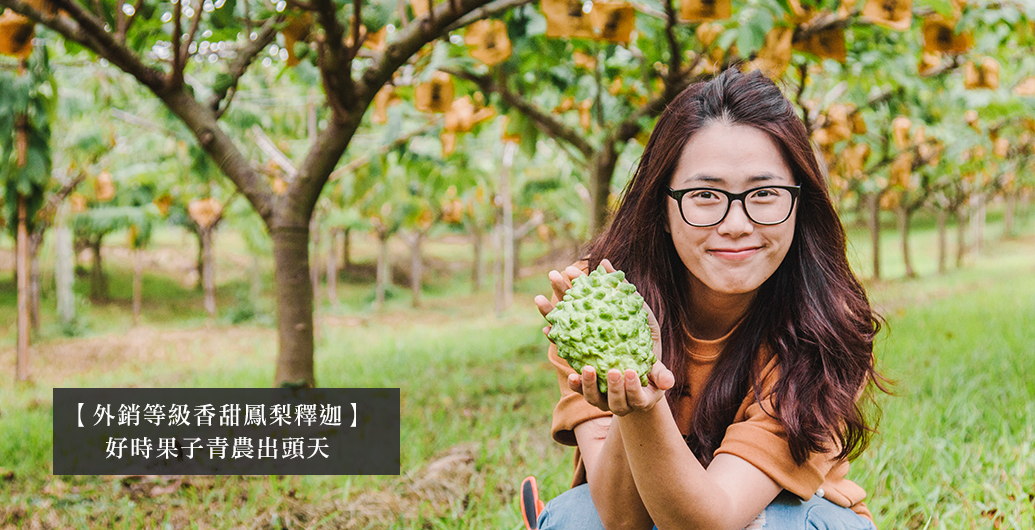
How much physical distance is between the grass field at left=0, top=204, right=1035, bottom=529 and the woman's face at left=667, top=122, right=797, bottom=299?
0.49m

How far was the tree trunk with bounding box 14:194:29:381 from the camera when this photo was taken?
4074 millimetres

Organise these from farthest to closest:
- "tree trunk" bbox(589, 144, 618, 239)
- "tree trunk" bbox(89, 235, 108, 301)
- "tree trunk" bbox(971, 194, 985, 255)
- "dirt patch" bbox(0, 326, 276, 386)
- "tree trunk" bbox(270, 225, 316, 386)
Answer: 1. "tree trunk" bbox(971, 194, 985, 255)
2. "tree trunk" bbox(89, 235, 108, 301)
3. "dirt patch" bbox(0, 326, 276, 386)
4. "tree trunk" bbox(589, 144, 618, 239)
5. "tree trunk" bbox(270, 225, 316, 386)

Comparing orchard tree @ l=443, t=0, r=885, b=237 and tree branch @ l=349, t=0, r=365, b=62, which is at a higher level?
orchard tree @ l=443, t=0, r=885, b=237

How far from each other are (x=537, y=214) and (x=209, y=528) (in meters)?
15.4

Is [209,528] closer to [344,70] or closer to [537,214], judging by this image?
[344,70]

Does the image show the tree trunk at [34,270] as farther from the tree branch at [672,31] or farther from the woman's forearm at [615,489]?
the woman's forearm at [615,489]

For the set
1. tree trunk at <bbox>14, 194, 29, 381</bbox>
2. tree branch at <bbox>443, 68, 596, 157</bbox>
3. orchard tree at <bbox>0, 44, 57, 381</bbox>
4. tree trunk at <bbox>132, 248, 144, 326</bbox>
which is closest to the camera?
tree branch at <bbox>443, 68, 596, 157</bbox>

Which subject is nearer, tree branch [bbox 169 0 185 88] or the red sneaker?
the red sneaker

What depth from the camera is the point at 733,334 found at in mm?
1315

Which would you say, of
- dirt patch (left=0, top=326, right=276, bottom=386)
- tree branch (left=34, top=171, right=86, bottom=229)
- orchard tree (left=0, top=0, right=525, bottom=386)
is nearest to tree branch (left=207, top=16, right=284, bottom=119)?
orchard tree (left=0, top=0, right=525, bottom=386)

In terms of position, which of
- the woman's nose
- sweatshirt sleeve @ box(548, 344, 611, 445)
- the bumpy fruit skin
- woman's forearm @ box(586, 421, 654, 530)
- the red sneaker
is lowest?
the red sneaker

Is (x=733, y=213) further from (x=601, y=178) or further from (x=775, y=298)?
(x=601, y=178)

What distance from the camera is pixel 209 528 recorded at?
6.55 feet

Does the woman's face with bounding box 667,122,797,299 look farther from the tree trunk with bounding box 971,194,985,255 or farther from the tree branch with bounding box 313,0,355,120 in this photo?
the tree trunk with bounding box 971,194,985,255
